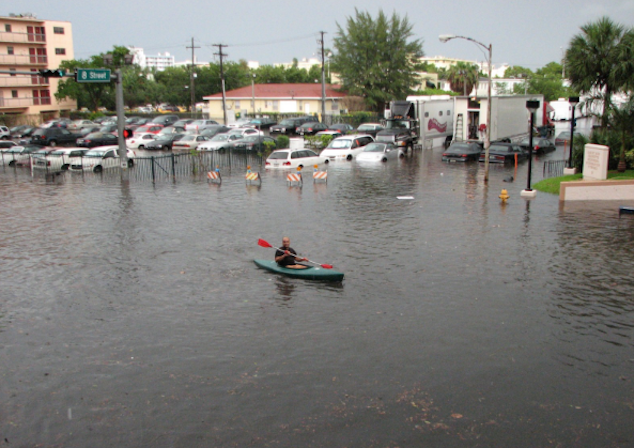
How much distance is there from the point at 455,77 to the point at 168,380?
96.5m

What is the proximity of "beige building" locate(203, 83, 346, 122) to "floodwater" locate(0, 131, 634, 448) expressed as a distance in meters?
57.0

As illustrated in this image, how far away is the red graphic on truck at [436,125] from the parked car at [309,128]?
1349 centimetres

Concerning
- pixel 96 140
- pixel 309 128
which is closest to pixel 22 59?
pixel 96 140

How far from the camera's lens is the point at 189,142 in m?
45.2

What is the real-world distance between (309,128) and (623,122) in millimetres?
33609

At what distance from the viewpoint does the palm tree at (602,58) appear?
2850cm

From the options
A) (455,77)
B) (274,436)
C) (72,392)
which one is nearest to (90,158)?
(72,392)

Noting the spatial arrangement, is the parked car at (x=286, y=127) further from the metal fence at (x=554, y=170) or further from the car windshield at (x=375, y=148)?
the metal fence at (x=554, y=170)

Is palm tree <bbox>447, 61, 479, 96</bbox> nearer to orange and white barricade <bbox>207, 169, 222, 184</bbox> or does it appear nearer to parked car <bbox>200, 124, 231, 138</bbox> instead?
parked car <bbox>200, 124, 231, 138</bbox>

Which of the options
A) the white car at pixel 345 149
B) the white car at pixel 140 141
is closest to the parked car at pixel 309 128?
the white car at pixel 140 141

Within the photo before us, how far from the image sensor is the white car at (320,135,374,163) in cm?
3853

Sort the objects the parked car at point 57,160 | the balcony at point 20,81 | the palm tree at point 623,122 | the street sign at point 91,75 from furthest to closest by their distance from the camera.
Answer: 1. the balcony at point 20,81
2. the parked car at point 57,160
3. the street sign at point 91,75
4. the palm tree at point 623,122

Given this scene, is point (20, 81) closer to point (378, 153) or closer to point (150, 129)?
point (150, 129)

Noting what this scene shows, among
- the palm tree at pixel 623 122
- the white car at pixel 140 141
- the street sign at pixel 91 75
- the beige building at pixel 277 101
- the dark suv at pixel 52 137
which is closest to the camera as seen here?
the palm tree at pixel 623 122
